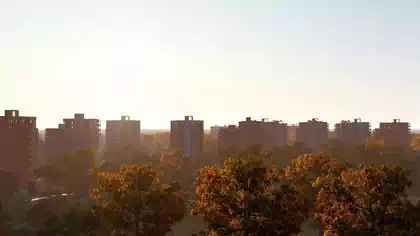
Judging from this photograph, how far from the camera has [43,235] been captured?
37.9 metres

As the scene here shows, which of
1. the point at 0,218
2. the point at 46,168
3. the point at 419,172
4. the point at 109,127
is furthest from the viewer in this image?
the point at 109,127

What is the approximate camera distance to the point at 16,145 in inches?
3755

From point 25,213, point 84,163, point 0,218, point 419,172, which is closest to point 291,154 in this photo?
point 419,172

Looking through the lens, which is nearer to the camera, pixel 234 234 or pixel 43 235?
pixel 234 234

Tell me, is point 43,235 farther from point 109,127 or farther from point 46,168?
point 109,127

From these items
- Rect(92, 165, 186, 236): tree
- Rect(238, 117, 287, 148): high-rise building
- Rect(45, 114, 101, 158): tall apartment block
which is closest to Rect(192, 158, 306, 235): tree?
Rect(92, 165, 186, 236): tree

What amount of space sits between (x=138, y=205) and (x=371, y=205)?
1714 centimetres

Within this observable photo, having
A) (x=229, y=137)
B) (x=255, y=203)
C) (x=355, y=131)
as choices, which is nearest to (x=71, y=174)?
(x=255, y=203)

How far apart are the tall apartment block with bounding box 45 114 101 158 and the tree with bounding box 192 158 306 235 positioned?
92.8 m

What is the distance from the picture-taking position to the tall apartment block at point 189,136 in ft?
486

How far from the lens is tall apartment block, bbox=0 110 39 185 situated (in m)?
93.3

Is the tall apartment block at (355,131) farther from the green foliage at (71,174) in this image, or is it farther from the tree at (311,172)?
the tree at (311,172)

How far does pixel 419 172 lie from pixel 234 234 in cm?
10025

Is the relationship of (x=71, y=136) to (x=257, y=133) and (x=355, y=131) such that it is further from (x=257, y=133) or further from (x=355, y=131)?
(x=355, y=131)
